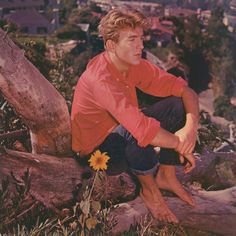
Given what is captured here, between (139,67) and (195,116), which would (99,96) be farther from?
(195,116)

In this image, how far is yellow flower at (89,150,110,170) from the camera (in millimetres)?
3393

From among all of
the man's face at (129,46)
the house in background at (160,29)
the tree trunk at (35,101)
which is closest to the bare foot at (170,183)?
the tree trunk at (35,101)

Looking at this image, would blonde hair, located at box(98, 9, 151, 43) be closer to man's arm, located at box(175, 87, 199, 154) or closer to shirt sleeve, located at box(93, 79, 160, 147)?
Answer: shirt sleeve, located at box(93, 79, 160, 147)

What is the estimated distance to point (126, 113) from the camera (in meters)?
3.15

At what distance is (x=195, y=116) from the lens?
340 cm

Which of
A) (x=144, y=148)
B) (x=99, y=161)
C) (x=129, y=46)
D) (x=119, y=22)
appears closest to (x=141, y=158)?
(x=144, y=148)

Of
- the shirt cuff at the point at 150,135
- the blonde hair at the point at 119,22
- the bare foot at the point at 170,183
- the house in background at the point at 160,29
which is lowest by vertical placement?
the house in background at the point at 160,29

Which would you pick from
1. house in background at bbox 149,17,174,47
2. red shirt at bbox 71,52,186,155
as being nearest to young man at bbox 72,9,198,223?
red shirt at bbox 71,52,186,155

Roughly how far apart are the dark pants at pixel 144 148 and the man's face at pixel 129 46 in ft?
1.05

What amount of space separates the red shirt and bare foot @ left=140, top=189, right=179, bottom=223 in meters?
0.48

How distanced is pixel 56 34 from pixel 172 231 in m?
9.47

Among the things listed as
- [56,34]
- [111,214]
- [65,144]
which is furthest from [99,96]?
[56,34]

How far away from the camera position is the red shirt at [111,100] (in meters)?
3.15

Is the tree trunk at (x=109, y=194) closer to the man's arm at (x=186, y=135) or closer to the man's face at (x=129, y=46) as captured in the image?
the man's arm at (x=186, y=135)
